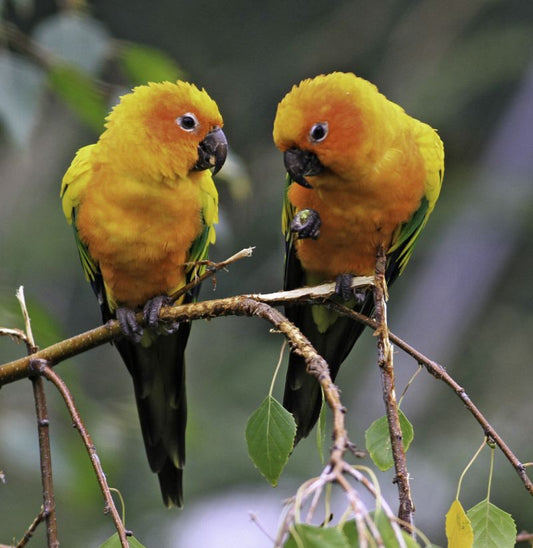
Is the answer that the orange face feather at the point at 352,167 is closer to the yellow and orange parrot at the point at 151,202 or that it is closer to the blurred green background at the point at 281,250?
the yellow and orange parrot at the point at 151,202

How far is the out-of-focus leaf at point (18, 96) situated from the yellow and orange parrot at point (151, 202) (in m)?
0.42

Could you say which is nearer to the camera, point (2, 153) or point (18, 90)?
point (18, 90)

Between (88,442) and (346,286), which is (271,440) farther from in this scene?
(346,286)

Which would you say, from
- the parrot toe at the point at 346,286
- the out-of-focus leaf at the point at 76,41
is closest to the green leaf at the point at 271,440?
the parrot toe at the point at 346,286

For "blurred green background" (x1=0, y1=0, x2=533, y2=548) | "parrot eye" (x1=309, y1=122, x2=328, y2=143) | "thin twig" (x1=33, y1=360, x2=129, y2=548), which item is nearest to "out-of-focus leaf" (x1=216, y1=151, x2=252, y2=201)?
"parrot eye" (x1=309, y1=122, x2=328, y2=143)

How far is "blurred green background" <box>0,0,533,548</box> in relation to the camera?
23.1 feet

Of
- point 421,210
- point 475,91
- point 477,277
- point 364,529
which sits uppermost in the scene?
point 475,91

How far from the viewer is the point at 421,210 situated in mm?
2984

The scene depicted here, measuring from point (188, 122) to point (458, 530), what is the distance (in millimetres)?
1839

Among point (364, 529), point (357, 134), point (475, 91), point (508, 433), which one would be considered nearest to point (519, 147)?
point (475, 91)

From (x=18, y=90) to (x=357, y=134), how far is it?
1.07 m

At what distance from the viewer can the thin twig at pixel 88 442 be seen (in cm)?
153

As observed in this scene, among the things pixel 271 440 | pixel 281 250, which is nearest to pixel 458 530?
pixel 271 440

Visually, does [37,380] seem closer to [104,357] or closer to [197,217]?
[197,217]
